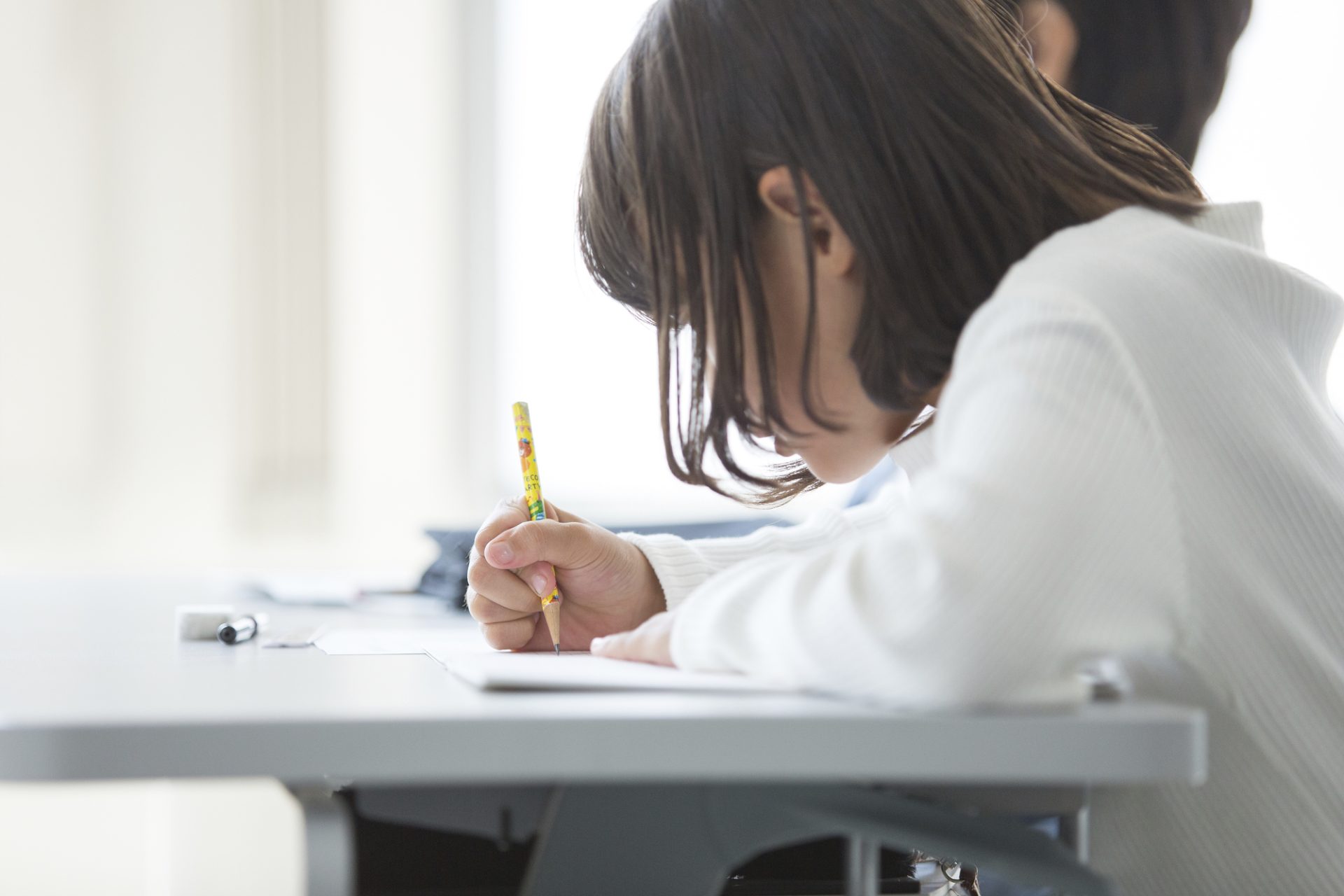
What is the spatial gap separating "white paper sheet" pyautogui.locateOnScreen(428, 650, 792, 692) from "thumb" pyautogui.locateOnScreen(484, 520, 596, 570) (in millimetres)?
185

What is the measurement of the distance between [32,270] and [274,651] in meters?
2.76

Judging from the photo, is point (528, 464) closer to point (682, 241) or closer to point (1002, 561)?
point (682, 241)

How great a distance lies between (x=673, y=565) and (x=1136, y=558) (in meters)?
0.50

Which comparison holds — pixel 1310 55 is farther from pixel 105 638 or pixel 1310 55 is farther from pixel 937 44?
pixel 105 638

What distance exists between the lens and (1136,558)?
0.54m

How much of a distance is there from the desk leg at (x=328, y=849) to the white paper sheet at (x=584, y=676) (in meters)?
0.08

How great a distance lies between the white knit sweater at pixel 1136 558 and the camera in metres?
0.49

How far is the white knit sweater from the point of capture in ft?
1.61

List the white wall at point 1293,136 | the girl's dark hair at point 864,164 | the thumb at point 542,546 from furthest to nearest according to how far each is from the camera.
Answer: the white wall at point 1293,136 → the thumb at point 542,546 → the girl's dark hair at point 864,164

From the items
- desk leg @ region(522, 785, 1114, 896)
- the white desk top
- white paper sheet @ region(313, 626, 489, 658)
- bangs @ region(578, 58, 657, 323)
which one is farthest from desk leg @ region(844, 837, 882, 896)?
bangs @ region(578, 58, 657, 323)

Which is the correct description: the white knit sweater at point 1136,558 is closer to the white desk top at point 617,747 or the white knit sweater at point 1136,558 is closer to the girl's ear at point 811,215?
the white desk top at point 617,747

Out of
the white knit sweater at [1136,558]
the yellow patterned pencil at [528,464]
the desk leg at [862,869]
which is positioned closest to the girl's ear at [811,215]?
the white knit sweater at [1136,558]

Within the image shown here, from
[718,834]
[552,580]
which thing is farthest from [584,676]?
[552,580]

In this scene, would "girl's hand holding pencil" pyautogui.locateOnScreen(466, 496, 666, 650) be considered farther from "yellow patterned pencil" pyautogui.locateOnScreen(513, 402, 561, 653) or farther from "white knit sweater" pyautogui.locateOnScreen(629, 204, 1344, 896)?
"white knit sweater" pyautogui.locateOnScreen(629, 204, 1344, 896)
